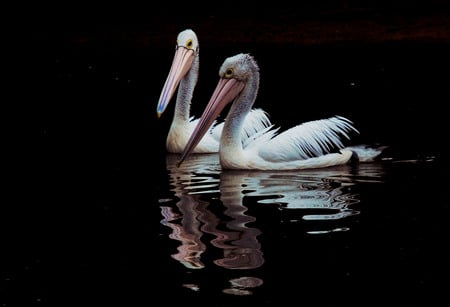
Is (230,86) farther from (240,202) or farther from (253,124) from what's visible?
(240,202)

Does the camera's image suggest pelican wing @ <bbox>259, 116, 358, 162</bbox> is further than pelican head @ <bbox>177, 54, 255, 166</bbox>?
No

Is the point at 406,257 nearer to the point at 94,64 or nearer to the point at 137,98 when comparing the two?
the point at 137,98

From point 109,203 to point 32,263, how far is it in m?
1.43

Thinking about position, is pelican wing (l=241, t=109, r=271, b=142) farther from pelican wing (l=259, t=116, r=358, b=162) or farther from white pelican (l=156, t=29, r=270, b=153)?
pelican wing (l=259, t=116, r=358, b=162)

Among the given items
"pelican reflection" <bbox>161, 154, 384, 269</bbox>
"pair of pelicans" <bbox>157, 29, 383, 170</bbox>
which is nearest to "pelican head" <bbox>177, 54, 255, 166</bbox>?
"pair of pelicans" <bbox>157, 29, 383, 170</bbox>

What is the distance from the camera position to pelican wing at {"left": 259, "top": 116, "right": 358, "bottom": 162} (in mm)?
7547

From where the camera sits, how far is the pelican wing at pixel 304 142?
7547mm

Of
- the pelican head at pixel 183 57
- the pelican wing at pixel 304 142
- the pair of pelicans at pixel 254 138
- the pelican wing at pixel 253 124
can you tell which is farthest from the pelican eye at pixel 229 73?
the pelican head at pixel 183 57

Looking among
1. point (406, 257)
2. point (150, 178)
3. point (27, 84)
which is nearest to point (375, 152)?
point (150, 178)

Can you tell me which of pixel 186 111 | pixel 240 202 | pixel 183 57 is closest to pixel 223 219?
pixel 240 202

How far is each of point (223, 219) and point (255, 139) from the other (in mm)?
2222

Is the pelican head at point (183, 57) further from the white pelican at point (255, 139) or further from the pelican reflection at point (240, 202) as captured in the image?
the white pelican at point (255, 139)

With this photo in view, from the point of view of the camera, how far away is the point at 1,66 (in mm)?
16797

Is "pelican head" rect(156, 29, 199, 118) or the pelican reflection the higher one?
"pelican head" rect(156, 29, 199, 118)
